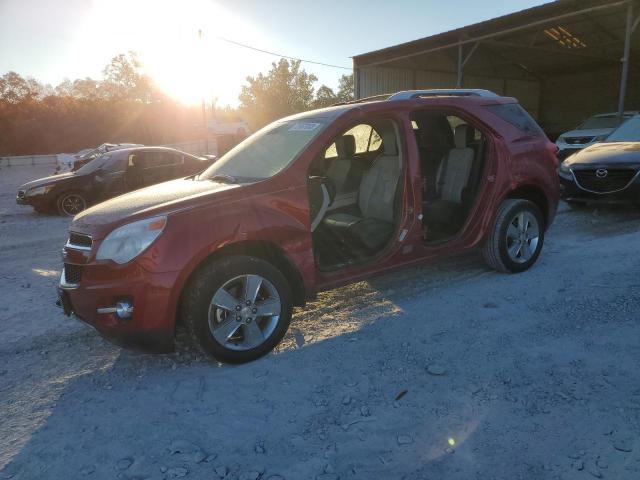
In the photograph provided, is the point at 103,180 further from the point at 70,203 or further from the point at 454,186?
the point at 454,186

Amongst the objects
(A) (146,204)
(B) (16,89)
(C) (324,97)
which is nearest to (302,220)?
(A) (146,204)

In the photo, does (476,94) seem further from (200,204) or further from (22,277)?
(22,277)

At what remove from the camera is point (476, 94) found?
4.62 m

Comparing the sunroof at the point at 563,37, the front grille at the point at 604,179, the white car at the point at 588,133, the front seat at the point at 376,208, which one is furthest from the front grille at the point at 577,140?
the front seat at the point at 376,208

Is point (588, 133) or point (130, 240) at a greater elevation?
point (588, 133)

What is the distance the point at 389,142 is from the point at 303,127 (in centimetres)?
86

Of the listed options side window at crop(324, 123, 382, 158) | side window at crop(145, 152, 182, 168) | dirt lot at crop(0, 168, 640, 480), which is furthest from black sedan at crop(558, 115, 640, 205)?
side window at crop(145, 152, 182, 168)

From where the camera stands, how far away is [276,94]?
170ft

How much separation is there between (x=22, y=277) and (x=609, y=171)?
26.1 feet

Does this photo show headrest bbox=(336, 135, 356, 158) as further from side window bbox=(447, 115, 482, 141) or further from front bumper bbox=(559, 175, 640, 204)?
front bumper bbox=(559, 175, 640, 204)

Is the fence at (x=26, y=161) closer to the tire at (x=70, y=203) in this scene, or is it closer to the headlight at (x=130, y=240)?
the tire at (x=70, y=203)

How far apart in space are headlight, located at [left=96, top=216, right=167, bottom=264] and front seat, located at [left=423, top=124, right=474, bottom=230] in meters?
2.57

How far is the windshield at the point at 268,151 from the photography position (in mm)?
3553

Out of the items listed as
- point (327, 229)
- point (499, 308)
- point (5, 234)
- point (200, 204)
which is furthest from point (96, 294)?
point (5, 234)
